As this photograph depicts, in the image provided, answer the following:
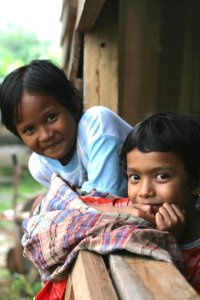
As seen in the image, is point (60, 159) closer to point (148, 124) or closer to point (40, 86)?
point (40, 86)

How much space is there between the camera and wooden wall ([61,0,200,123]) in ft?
11.6

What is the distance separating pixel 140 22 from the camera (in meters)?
3.82

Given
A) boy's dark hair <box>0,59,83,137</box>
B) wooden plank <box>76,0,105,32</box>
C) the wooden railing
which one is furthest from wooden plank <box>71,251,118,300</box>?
wooden plank <box>76,0,105,32</box>

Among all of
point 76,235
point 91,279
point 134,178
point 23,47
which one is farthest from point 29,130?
point 23,47

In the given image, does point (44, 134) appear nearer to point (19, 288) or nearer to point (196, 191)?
point (196, 191)

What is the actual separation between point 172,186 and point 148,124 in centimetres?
23

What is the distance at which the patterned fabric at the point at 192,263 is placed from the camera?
173cm

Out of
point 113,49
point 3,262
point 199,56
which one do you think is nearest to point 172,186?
point 113,49

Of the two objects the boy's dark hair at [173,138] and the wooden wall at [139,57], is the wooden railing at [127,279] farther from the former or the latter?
the wooden wall at [139,57]

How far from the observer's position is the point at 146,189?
1.88 metres

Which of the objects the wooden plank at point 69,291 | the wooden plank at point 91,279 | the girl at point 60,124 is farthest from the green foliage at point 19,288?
the wooden plank at point 91,279

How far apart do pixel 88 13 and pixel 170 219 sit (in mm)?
1574

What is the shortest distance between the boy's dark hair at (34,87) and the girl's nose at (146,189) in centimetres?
99

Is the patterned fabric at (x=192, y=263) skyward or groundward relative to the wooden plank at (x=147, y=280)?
groundward
